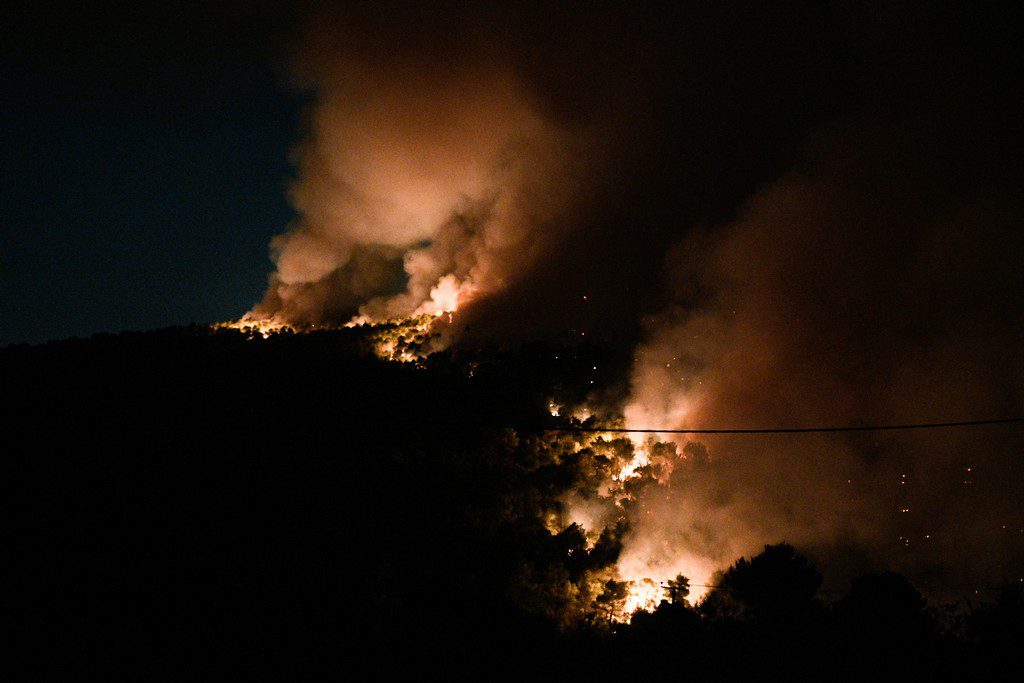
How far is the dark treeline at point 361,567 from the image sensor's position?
257 inches

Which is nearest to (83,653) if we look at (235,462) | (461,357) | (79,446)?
(235,462)

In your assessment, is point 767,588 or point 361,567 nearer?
point 767,588

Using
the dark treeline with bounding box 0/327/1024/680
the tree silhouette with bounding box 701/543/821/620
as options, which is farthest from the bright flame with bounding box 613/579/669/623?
the tree silhouette with bounding box 701/543/821/620

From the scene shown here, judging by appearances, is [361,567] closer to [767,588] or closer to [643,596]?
[643,596]

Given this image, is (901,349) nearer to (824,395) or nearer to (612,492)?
(824,395)

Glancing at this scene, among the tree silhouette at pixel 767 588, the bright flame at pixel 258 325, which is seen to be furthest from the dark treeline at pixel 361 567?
the bright flame at pixel 258 325

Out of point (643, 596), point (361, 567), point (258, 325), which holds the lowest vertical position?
point (361, 567)

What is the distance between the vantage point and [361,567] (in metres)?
7.97

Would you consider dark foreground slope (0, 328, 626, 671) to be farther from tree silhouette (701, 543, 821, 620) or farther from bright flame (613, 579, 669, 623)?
tree silhouette (701, 543, 821, 620)

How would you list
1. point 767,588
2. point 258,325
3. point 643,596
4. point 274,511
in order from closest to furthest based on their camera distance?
1. point 767,588
2. point 643,596
3. point 274,511
4. point 258,325

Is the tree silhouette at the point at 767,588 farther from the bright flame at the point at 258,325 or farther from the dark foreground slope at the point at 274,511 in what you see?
the bright flame at the point at 258,325

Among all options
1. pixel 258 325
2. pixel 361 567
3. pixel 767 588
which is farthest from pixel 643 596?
pixel 258 325

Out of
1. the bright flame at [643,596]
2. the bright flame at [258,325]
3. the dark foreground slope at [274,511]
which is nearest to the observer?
the dark foreground slope at [274,511]

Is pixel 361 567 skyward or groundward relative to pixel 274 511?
groundward
